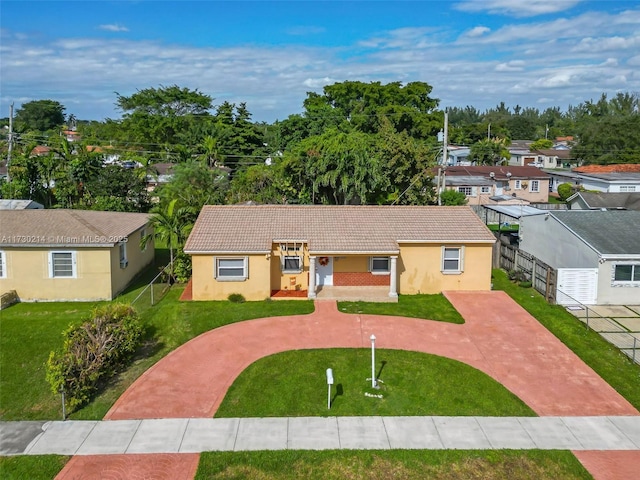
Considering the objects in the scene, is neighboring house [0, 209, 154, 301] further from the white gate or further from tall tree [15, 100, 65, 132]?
tall tree [15, 100, 65, 132]

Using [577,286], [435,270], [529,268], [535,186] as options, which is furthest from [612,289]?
[535,186]

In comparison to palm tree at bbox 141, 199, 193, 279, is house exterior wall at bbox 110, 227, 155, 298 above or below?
below

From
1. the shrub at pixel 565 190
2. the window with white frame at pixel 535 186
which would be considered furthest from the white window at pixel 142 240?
the shrub at pixel 565 190

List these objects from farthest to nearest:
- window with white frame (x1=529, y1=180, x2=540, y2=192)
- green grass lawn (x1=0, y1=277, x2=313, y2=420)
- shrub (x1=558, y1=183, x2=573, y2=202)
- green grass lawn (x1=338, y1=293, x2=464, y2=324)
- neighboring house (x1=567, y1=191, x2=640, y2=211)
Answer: window with white frame (x1=529, y1=180, x2=540, y2=192)
shrub (x1=558, y1=183, x2=573, y2=202)
neighboring house (x1=567, y1=191, x2=640, y2=211)
green grass lawn (x1=338, y1=293, x2=464, y2=324)
green grass lawn (x1=0, y1=277, x2=313, y2=420)

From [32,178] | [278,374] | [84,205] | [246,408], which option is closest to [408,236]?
[278,374]

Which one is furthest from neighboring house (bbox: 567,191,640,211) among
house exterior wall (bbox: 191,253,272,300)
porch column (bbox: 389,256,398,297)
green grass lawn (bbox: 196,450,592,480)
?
green grass lawn (bbox: 196,450,592,480)
